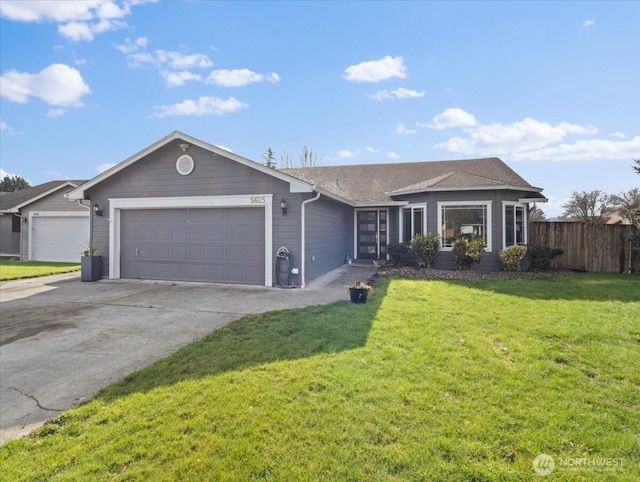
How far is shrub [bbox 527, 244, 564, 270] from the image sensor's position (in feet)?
36.5

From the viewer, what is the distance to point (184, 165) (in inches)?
375

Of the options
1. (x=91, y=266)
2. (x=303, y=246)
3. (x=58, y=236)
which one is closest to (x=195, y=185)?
(x=303, y=246)

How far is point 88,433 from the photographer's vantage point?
2670 millimetres

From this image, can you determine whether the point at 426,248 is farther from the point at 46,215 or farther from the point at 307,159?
the point at 46,215

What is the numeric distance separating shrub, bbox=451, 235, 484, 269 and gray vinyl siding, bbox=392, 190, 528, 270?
14.5 inches

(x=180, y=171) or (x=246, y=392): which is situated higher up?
(x=180, y=171)

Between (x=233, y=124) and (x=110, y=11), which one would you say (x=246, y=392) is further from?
(x=233, y=124)

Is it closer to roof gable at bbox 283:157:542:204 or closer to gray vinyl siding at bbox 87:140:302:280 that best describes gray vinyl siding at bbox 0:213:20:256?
gray vinyl siding at bbox 87:140:302:280

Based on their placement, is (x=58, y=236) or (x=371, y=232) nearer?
(x=371, y=232)

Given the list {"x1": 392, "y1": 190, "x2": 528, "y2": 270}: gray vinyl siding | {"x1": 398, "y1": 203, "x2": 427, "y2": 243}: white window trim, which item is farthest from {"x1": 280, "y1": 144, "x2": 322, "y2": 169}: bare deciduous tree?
{"x1": 392, "y1": 190, "x2": 528, "y2": 270}: gray vinyl siding

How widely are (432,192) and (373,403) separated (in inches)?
401

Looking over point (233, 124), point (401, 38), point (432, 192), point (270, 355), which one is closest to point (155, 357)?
point (270, 355)

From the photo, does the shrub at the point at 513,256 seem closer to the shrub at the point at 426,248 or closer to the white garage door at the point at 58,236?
the shrub at the point at 426,248

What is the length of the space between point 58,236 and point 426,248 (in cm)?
1738
